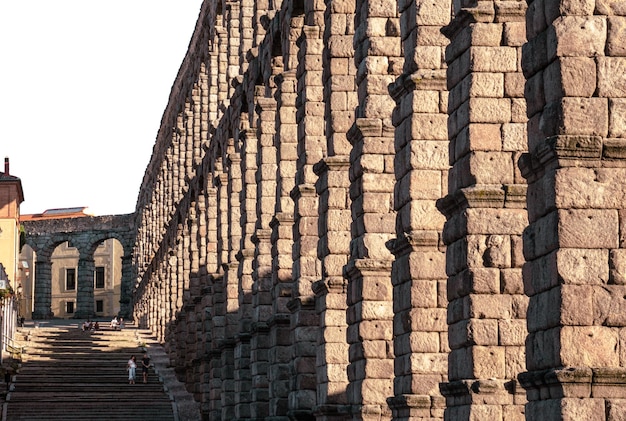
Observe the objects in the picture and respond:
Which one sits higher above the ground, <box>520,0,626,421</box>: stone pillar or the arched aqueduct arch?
the arched aqueduct arch

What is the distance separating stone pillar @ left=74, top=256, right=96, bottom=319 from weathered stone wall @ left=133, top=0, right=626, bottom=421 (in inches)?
2016

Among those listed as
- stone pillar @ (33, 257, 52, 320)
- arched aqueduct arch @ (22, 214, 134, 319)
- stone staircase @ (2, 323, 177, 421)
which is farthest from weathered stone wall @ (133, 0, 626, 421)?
stone pillar @ (33, 257, 52, 320)

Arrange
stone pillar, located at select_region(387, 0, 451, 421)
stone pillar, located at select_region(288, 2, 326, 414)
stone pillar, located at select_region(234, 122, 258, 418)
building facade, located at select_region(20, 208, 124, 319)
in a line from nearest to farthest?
stone pillar, located at select_region(387, 0, 451, 421), stone pillar, located at select_region(288, 2, 326, 414), stone pillar, located at select_region(234, 122, 258, 418), building facade, located at select_region(20, 208, 124, 319)

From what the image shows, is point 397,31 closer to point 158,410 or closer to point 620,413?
point 620,413

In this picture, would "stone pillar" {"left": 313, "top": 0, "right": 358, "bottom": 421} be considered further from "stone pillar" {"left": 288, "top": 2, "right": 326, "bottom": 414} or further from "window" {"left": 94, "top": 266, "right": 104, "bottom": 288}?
"window" {"left": 94, "top": 266, "right": 104, "bottom": 288}

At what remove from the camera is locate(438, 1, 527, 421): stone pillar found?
16.5 m

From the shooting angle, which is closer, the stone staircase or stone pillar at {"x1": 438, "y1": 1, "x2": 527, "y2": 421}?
stone pillar at {"x1": 438, "y1": 1, "x2": 527, "y2": 421}

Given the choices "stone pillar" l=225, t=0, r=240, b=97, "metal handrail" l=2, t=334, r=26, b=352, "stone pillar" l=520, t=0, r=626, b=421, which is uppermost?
"stone pillar" l=225, t=0, r=240, b=97

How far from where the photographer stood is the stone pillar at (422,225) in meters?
19.2

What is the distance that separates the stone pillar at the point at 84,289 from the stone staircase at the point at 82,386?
27.8m

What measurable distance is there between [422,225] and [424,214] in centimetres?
14

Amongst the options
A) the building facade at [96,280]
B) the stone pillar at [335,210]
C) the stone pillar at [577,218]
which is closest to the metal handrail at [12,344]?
the stone pillar at [335,210]

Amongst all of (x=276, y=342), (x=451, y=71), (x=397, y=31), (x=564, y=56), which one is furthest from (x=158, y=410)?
(x=564, y=56)

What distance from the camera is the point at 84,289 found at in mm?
91062
